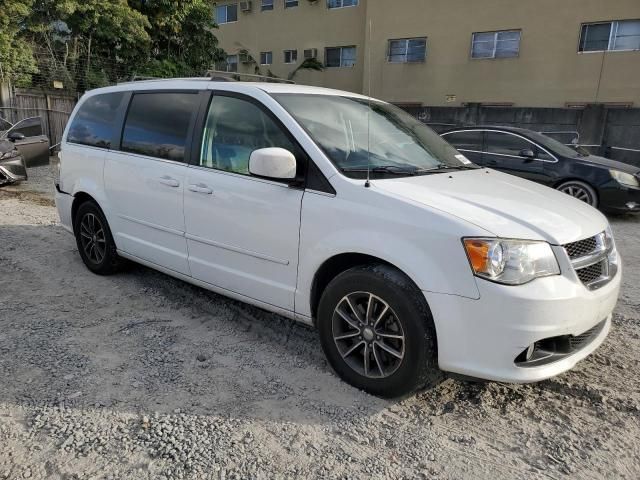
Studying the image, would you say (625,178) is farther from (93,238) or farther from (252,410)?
(93,238)

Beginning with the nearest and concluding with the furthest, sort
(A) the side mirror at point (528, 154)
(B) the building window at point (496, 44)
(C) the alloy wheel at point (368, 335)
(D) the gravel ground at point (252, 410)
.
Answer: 1. (D) the gravel ground at point (252, 410)
2. (C) the alloy wheel at point (368, 335)
3. (A) the side mirror at point (528, 154)
4. (B) the building window at point (496, 44)

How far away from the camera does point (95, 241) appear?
4848mm

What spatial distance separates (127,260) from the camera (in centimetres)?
491

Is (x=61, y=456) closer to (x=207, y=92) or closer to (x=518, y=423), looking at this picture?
(x=518, y=423)

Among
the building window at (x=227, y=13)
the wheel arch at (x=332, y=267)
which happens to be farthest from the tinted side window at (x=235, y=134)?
the building window at (x=227, y=13)

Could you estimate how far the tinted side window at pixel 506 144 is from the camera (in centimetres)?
875

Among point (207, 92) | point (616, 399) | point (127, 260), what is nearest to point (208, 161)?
point (207, 92)

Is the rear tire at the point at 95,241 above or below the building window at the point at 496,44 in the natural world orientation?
below

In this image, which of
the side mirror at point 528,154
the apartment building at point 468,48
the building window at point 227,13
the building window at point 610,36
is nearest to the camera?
the side mirror at point 528,154

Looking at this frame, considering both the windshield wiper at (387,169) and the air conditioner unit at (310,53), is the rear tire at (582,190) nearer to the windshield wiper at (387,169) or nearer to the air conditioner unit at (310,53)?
the windshield wiper at (387,169)

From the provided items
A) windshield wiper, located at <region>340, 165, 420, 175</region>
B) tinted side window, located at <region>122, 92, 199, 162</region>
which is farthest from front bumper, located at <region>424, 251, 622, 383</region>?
tinted side window, located at <region>122, 92, 199, 162</region>

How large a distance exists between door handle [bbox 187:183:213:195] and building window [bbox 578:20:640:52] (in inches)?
750

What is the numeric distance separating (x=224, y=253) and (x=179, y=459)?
4.91 feet

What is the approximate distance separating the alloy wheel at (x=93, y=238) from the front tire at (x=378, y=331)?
270 centimetres
